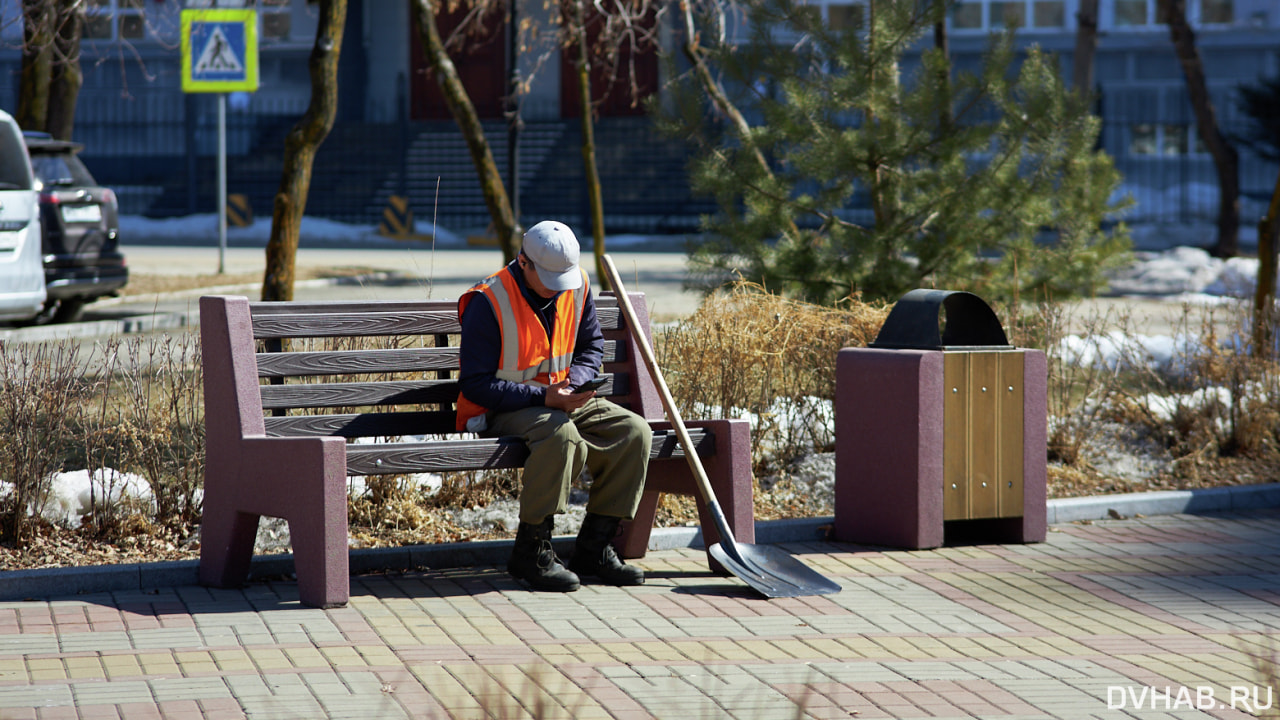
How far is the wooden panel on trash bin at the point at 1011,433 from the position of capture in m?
6.45

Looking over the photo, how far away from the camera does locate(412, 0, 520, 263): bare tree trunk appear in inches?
448

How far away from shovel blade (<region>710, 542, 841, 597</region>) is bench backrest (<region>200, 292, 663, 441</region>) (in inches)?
32.4

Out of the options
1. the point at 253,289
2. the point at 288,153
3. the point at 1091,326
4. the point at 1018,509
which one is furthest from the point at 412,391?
the point at 253,289

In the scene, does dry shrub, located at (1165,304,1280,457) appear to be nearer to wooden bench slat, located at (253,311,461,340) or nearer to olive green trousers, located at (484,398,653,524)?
olive green trousers, located at (484,398,653,524)

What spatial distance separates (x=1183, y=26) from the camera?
2227 cm

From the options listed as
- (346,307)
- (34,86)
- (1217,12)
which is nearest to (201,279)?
(34,86)

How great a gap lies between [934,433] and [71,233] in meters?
9.67

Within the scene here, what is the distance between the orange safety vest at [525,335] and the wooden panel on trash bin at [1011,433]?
2.01m

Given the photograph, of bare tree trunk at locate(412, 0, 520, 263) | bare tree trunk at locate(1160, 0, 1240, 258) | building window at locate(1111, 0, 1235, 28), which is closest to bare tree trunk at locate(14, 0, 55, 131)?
bare tree trunk at locate(412, 0, 520, 263)

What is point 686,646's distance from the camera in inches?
186

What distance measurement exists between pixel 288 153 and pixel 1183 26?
16588 mm

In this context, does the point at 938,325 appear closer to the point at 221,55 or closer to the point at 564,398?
the point at 564,398

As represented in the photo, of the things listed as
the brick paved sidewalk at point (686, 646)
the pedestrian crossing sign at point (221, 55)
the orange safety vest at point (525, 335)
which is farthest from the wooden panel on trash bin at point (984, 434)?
the pedestrian crossing sign at point (221, 55)

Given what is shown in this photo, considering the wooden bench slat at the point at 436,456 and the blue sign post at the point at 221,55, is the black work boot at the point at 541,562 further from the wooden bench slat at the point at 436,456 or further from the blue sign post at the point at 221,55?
the blue sign post at the point at 221,55
